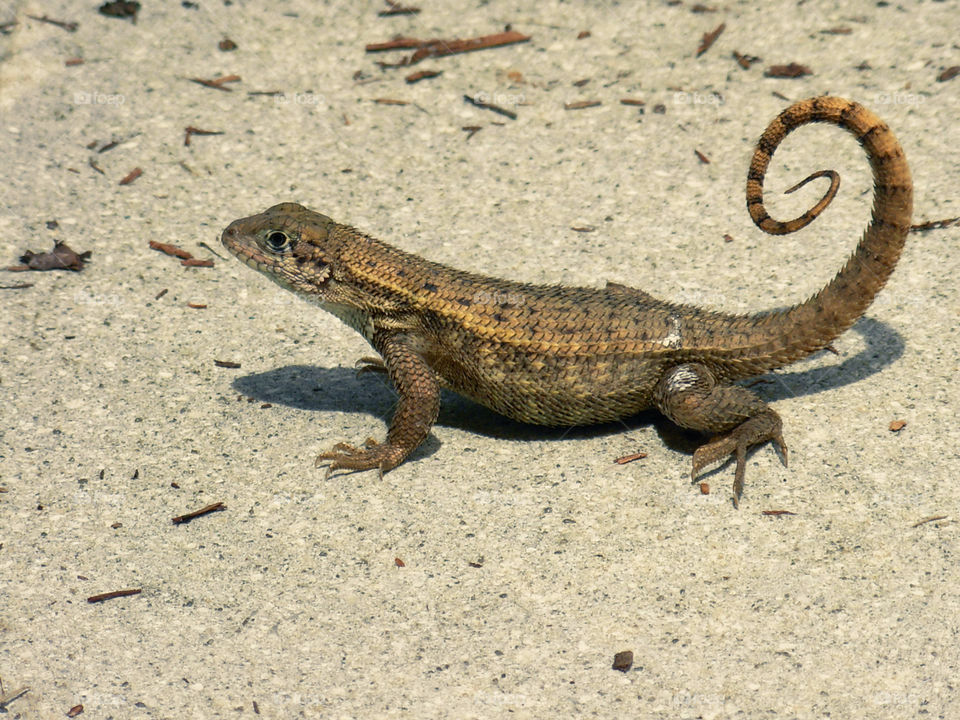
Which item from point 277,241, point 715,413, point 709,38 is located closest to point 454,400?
point 277,241

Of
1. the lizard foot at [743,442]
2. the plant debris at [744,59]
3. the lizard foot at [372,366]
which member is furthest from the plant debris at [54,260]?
the plant debris at [744,59]

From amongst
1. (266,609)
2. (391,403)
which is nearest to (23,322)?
(391,403)

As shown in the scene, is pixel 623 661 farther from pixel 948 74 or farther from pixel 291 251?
pixel 948 74

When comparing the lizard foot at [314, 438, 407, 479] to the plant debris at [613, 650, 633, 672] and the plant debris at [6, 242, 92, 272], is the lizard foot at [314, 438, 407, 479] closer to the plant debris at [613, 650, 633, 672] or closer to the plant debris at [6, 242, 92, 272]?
the plant debris at [613, 650, 633, 672]

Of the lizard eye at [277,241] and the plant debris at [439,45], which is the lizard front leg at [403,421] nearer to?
the lizard eye at [277,241]

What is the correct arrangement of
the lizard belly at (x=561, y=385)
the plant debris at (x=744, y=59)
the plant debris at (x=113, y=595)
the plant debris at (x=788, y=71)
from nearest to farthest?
the plant debris at (x=113, y=595), the lizard belly at (x=561, y=385), the plant debris at (x=788, y=71), the plant debris at (x=744, y=59)

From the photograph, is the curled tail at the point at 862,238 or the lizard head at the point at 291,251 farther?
the lizard head at the point at 291,251
